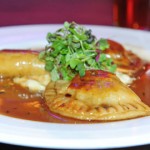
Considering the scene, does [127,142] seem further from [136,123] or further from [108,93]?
[108,93]

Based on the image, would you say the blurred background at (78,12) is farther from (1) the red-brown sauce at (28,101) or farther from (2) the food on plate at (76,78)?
(1) the red-brown sauce at (28,101)

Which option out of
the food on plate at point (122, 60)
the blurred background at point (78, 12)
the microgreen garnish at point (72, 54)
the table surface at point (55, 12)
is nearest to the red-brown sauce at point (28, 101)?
the food on plate at point (122, 60)

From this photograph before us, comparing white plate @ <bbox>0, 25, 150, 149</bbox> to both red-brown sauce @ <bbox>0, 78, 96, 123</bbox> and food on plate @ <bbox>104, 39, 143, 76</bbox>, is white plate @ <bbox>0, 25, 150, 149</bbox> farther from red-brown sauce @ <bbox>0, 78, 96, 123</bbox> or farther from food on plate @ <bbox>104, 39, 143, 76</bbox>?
food on plate @ <bbox>104, 39, 143, 76</bbox>

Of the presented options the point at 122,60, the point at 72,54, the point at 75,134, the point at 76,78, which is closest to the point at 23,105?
the point at 76,78

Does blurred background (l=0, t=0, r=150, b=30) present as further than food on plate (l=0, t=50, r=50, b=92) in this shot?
Yes

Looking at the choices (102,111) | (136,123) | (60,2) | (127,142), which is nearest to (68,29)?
(102,111)

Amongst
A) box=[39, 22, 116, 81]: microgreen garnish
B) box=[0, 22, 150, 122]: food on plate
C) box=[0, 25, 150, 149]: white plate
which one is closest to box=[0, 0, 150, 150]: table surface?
box=[0, 22, 150, 122]: food on plate
